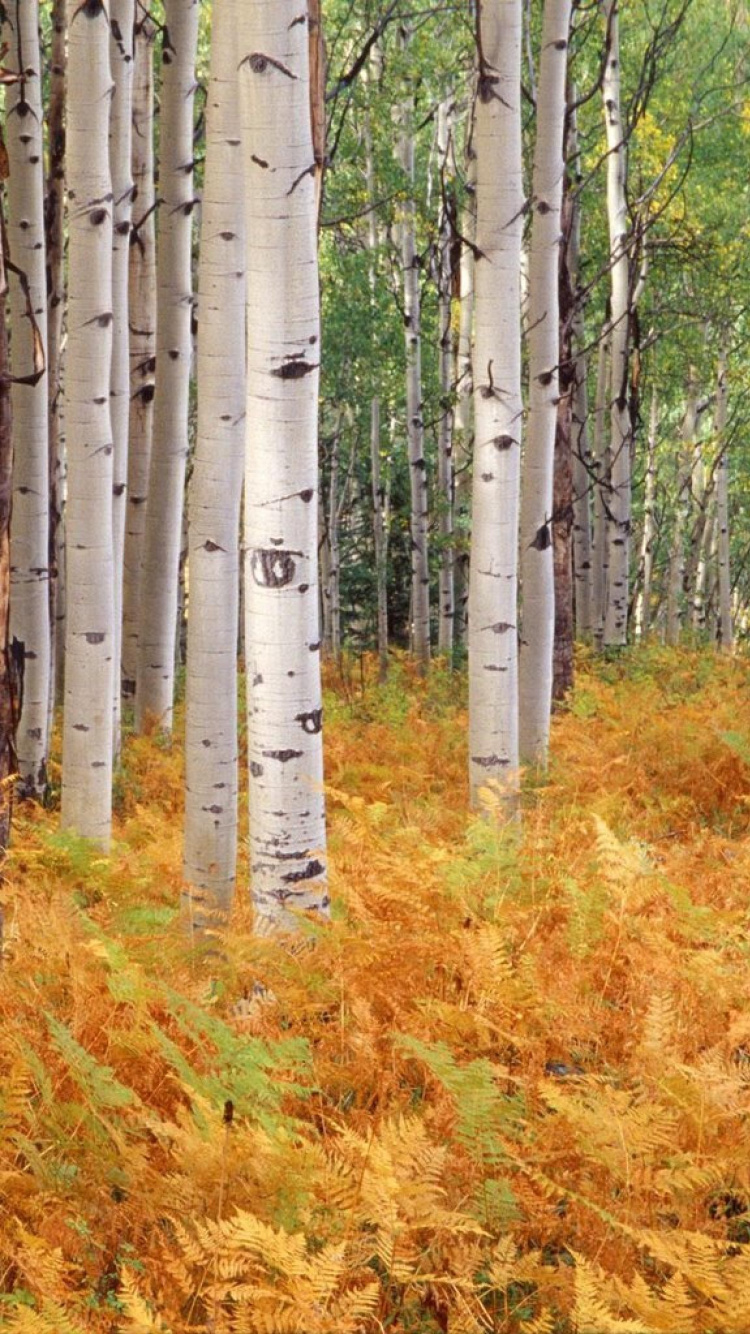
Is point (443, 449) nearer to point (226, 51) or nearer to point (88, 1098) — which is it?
point (226, 51)

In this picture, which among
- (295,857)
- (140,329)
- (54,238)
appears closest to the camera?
(295,857)

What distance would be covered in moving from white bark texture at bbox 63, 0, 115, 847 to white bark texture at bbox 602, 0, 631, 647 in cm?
760

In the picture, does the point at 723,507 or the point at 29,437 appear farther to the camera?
the point at 723,507

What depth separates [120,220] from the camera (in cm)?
847

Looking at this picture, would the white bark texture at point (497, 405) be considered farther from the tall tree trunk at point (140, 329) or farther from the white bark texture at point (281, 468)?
the tall tree trunk at point (140, 329)

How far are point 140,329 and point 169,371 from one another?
1096mm

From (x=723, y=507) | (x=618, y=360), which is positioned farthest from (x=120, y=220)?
(x=723, y=507)

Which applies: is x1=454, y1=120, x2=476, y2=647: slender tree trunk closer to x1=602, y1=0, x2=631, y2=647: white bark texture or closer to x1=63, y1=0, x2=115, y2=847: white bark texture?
x1=602, y1=0, x2=631, y2=647: white bark texture

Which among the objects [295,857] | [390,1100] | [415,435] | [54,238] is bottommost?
[390,1100]

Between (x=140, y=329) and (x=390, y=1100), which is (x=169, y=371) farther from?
(x=390, y=1100)

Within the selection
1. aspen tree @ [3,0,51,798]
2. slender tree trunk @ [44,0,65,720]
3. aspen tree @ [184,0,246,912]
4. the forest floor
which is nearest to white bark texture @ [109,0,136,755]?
aspen tree @ [3,0,51,798]

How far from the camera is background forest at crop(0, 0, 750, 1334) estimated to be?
2.88 metres

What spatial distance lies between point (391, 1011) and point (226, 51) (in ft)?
12.9

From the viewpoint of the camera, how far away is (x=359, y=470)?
25.9 metres
